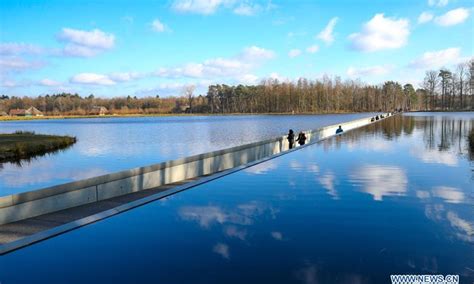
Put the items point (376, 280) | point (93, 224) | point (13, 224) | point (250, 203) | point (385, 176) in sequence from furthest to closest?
1. point (385, 176)
2. point (250, 203)
3. point (13, 224)
4. point (93, 224)
5. point (376, 280)

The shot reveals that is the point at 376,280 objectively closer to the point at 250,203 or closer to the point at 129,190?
the point at 250,203

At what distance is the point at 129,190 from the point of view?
31.4 feet

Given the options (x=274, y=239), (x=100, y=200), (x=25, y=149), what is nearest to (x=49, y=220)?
(x=100, y=200)

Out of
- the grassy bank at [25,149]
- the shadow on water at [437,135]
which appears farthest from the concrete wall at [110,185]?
the grassy bank at [25,149]

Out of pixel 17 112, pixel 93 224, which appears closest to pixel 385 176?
pixel 93 224

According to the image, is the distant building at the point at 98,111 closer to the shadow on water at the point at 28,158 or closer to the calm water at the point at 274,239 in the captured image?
the shadow on water at the point at 28,158

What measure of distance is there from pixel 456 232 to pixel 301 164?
730 centimetres

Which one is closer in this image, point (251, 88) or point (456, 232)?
point (456, 232)

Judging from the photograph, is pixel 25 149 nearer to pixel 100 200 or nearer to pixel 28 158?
pixel 28 158

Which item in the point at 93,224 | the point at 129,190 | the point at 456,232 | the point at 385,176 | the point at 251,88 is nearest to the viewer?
Answer: the point at 456,232

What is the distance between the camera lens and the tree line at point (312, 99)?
11519cm

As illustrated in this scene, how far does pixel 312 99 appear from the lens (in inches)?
5128

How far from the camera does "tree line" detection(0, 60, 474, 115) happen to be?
11519 cm

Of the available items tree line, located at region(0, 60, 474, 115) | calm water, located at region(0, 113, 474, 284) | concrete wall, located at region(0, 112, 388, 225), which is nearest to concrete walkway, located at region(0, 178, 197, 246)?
concrete wall, located at region(0, 112, 388, 225)
